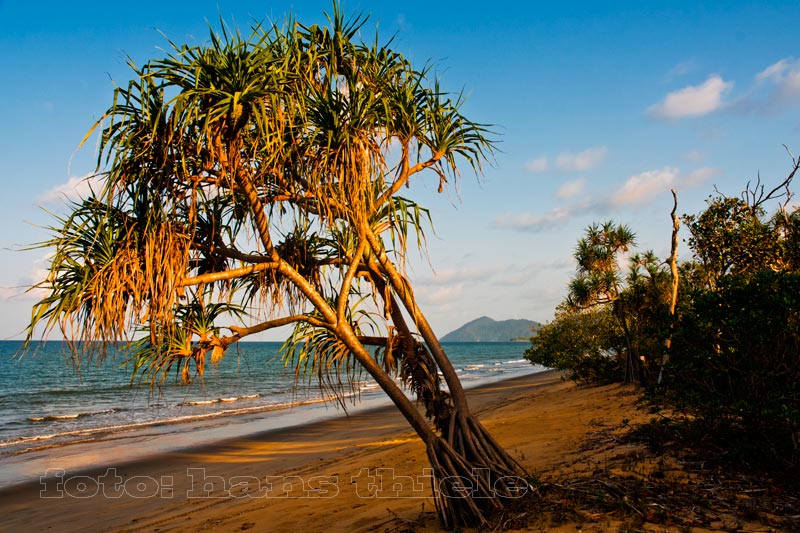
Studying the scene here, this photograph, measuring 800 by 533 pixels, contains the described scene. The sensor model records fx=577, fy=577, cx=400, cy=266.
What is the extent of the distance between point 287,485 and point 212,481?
2.90m

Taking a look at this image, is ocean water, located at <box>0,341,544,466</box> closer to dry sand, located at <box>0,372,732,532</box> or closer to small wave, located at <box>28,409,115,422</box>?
small wave, located at <box>28,409,115,422</box>

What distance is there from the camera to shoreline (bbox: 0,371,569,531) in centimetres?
902

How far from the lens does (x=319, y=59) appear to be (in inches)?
227

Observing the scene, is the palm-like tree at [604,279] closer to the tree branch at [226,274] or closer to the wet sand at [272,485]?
the wet sand at [272,485]

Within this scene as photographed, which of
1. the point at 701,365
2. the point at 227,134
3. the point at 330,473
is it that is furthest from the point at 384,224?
the point at 330,473

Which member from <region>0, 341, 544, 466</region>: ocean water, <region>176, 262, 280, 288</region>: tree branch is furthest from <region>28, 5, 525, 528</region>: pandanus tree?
<region>0, 341, 544, 466</region>: ocean water

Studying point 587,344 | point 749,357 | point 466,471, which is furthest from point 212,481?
point 587,344

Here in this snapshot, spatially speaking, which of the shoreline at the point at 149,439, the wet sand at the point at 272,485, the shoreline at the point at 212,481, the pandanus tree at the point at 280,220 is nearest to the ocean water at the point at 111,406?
the shoreline at the point at 149,439

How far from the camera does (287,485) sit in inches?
402

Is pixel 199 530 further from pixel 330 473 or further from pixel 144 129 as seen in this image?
pixel 144 129

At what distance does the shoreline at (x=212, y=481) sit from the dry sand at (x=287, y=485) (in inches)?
1.1

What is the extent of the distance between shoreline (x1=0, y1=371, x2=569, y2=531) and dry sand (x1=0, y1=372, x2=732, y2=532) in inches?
1.1

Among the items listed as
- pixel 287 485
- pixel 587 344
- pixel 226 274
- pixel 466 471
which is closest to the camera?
pixel 466 471

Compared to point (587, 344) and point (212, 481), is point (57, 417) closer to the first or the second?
point (212, 481)
